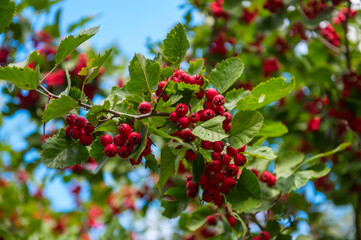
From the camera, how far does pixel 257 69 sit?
4910 millimetres

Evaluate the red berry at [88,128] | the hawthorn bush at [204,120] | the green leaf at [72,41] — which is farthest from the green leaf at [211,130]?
the green leaf at [72,41]

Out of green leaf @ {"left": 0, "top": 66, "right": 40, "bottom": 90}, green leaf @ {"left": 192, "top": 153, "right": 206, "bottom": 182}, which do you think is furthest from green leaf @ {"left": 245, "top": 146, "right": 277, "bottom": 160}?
green leaf @ {"left": 0, "top": 66, "right": 40, "bottom": 90}

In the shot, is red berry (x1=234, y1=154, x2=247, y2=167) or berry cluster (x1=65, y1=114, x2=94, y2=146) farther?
red berry (x1=234, y1=154, x2=247, y2=167)

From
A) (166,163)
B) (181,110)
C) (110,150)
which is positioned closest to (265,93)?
(181,110)

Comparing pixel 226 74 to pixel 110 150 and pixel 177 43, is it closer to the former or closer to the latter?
pixel 177 43

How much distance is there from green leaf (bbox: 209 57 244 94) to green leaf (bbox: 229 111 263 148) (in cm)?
21

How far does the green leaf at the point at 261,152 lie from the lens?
165 cm

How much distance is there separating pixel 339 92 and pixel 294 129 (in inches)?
36.4

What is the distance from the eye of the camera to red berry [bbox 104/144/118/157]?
1.53m

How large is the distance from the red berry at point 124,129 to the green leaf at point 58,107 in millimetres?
219

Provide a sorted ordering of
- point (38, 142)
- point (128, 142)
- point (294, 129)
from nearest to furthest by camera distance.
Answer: point (128, 142)
point (38, 142)
point (294, 129)

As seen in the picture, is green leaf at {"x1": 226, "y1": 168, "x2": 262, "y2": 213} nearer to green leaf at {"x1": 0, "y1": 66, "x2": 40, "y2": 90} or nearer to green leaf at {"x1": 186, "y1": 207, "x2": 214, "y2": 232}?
green leaf at {"x1": 186, "y1": 207, "x2": 214, "y2": 232}

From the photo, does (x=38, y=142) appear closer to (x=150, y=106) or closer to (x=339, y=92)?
(x=150, y=106)

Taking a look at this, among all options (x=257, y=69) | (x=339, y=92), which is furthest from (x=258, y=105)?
(x=257, y=69)
